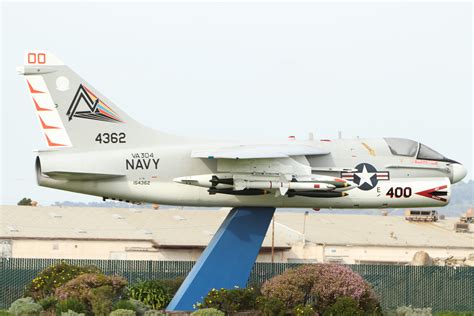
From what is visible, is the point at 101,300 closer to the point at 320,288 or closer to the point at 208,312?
the point at 208,312

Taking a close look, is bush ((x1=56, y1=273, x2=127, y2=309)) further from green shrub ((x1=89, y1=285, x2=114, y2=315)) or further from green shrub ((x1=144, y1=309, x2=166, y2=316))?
green shrub ((x1=144, y1=309, x2=166, y2=316))

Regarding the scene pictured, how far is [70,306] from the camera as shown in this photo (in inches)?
1021

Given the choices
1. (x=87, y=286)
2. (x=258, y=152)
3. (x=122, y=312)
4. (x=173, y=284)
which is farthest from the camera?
(x=173, y=284)

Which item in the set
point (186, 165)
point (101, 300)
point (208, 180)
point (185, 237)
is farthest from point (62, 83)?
point (185, 237)

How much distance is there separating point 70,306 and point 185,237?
31.1 meters

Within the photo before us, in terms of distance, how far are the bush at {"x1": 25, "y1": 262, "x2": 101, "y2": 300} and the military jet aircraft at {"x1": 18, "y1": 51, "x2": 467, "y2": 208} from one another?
3395mm

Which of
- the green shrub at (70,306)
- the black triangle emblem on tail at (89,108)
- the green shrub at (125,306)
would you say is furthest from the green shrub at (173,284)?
the black triangle emblem on tail at (89,108)

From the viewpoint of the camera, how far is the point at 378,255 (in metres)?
59.1

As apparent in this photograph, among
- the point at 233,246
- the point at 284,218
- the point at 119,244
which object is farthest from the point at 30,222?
the point at 233,246

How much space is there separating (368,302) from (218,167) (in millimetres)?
5186

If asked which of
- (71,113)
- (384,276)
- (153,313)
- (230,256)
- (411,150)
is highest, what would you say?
(71,113)

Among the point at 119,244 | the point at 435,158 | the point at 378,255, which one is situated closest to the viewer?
the point at 435,158

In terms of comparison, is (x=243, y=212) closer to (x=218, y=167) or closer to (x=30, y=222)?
(x=218, y=167)

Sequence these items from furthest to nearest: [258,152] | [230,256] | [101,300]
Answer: [230,256], [101,300], [258,152]
